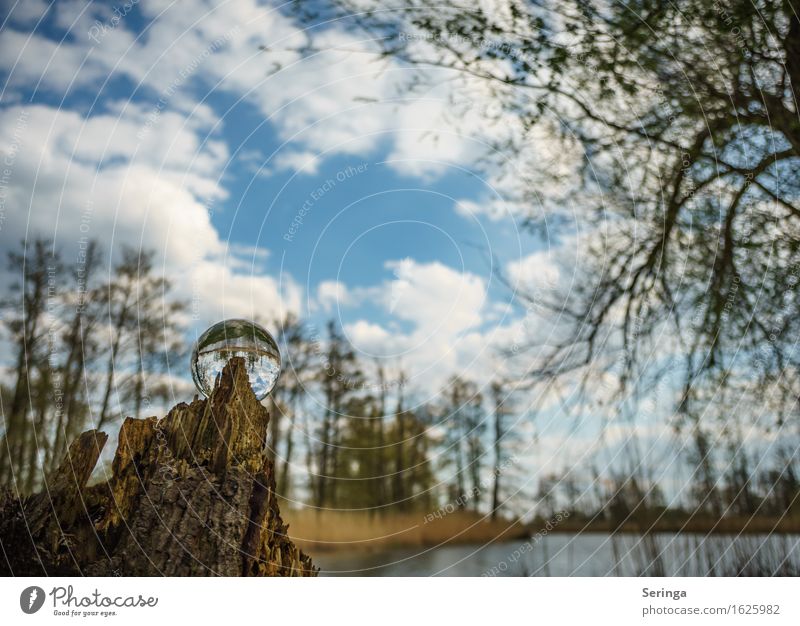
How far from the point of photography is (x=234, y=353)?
3.05 metres

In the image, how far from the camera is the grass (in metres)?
3.96

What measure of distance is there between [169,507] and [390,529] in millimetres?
1540

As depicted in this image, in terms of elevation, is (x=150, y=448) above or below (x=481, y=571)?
above

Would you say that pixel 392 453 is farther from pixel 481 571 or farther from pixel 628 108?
pixel 628 108
